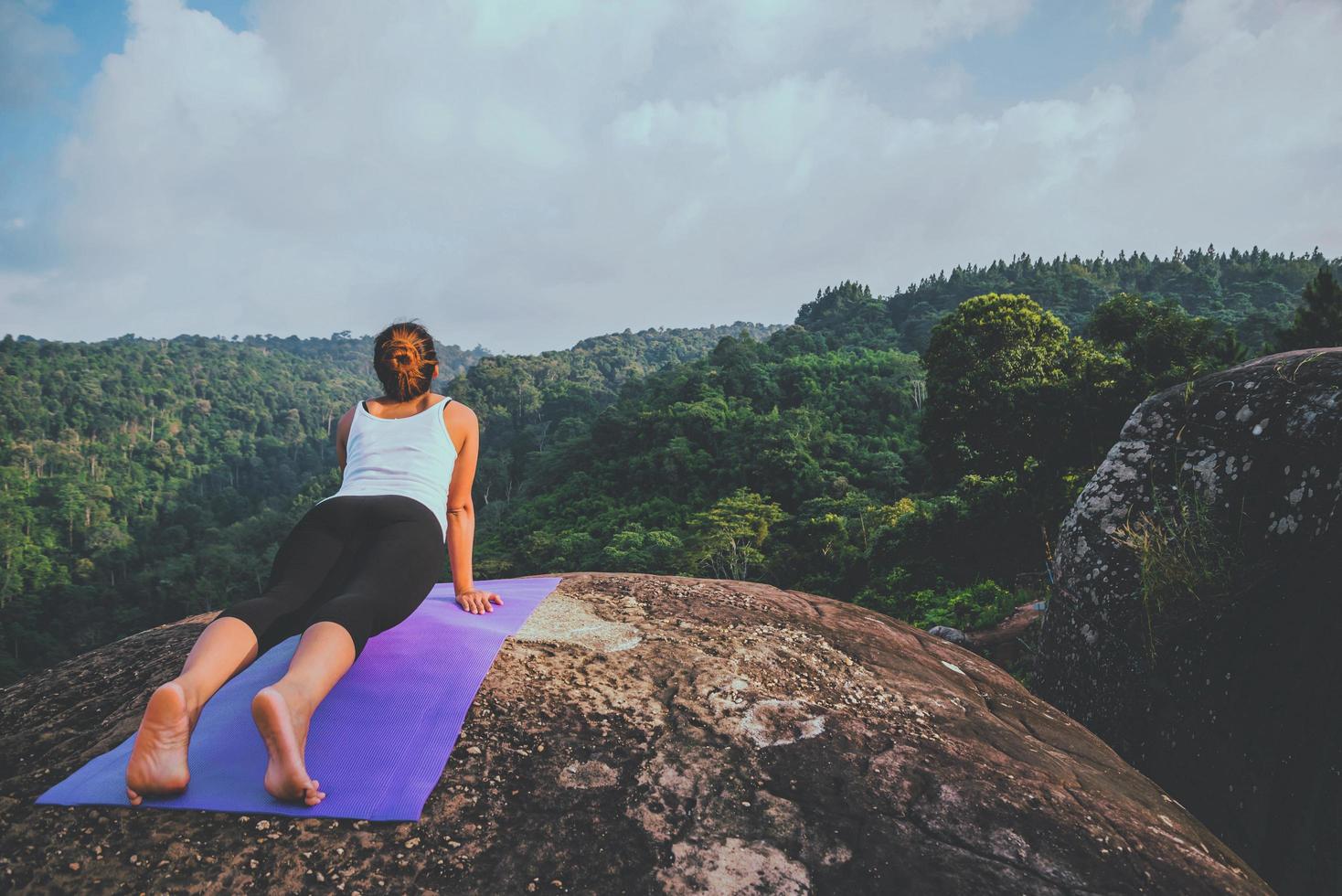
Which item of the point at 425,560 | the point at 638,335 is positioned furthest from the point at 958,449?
the point at 638,335

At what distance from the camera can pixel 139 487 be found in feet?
246

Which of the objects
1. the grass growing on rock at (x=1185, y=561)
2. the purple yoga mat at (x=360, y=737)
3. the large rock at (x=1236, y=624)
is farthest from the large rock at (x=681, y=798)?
the grass growing on rock at (x=1185, y=561)

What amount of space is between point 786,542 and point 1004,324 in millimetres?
14626

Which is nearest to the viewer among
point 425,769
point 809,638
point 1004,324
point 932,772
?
point 425,769

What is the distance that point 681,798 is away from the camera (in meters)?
1.70

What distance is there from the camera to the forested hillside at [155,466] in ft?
161

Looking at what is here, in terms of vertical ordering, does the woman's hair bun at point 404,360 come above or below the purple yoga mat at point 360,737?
above

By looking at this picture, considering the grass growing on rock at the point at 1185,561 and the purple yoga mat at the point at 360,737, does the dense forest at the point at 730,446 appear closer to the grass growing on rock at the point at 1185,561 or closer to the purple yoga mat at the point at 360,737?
the grass growing on rock at the point at 1185,561

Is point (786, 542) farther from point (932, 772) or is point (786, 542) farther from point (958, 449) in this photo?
point (932, 772)

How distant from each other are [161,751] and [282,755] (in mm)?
305

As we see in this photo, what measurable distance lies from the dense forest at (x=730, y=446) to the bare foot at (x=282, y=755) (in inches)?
386

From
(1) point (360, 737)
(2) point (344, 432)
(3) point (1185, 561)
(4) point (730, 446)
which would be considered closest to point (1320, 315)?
(3) point (1185, 561)

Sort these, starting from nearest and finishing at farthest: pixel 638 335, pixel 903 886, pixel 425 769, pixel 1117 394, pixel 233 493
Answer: pixel 903 886, pixel 425 769, pixel 1117 394, pixel 233 493, pixel 638 335

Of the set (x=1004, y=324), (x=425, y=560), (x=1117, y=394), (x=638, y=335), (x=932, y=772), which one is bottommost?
(x=932, y=772)
